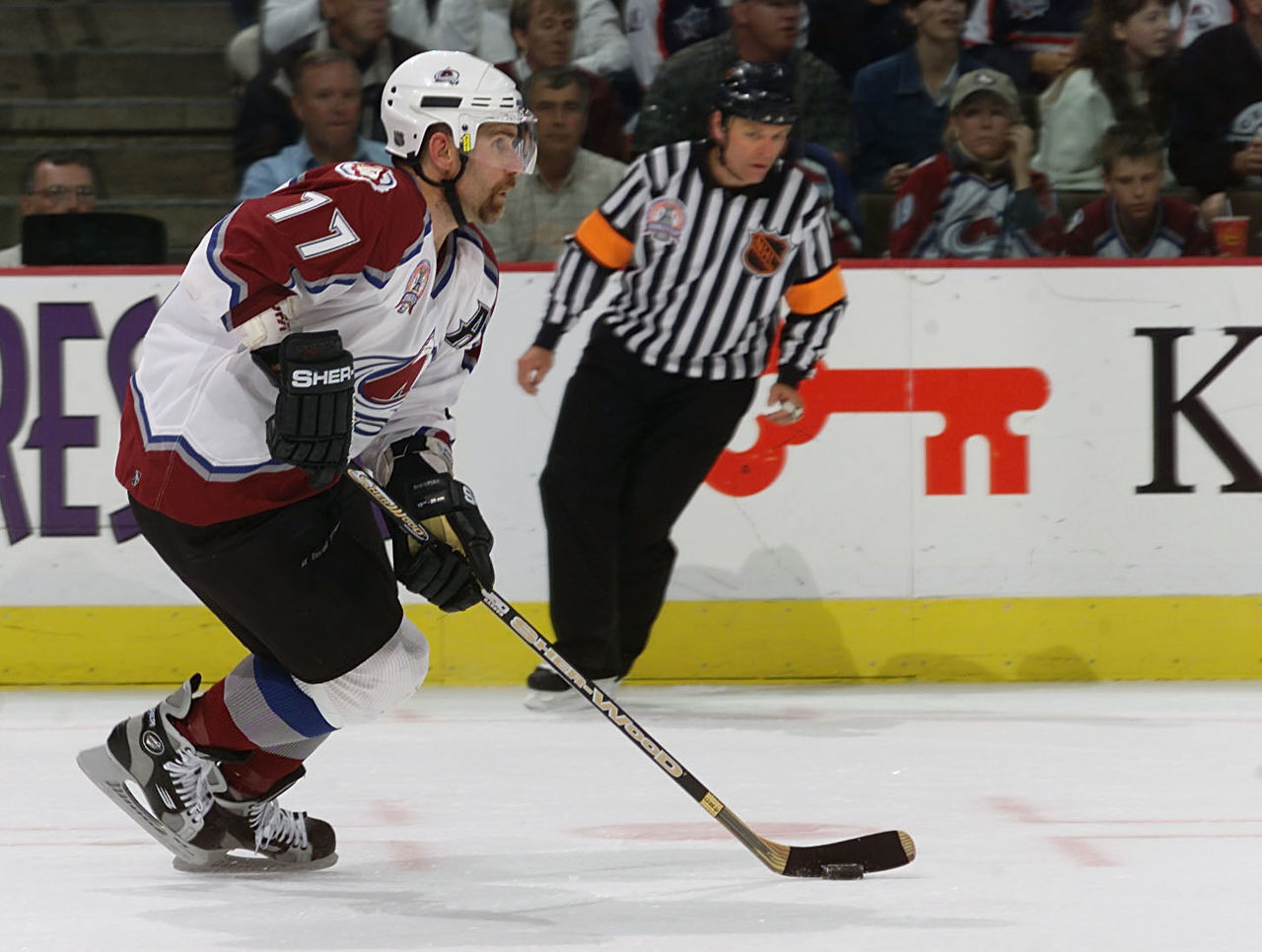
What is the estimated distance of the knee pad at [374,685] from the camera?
2398 mm

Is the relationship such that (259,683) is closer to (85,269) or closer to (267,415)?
(267,415)

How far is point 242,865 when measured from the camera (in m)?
2.61

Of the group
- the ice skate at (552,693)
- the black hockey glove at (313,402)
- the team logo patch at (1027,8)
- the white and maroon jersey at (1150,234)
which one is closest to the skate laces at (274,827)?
the black hockey glove at (313,402)

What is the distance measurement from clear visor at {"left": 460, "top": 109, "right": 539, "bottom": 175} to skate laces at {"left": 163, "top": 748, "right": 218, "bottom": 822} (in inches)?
33.7

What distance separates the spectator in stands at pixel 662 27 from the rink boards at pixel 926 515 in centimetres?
103

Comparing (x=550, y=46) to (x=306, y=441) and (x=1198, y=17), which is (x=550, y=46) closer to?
(x=1198, y=17)

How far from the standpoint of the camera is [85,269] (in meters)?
4.10

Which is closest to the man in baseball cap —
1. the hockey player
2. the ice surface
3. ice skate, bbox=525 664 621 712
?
the ice surface

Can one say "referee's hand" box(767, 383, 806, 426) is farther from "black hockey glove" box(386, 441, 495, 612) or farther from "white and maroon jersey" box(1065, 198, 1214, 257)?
"black hockey glove" box(386, 441, 495, 612)

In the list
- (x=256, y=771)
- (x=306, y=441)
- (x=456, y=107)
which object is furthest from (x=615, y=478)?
(x=306, y=441)

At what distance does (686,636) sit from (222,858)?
1.79 m

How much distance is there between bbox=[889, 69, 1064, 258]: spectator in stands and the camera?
14.5ft

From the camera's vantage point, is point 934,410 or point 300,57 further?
point 300,57

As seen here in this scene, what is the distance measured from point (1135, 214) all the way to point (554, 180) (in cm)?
136
